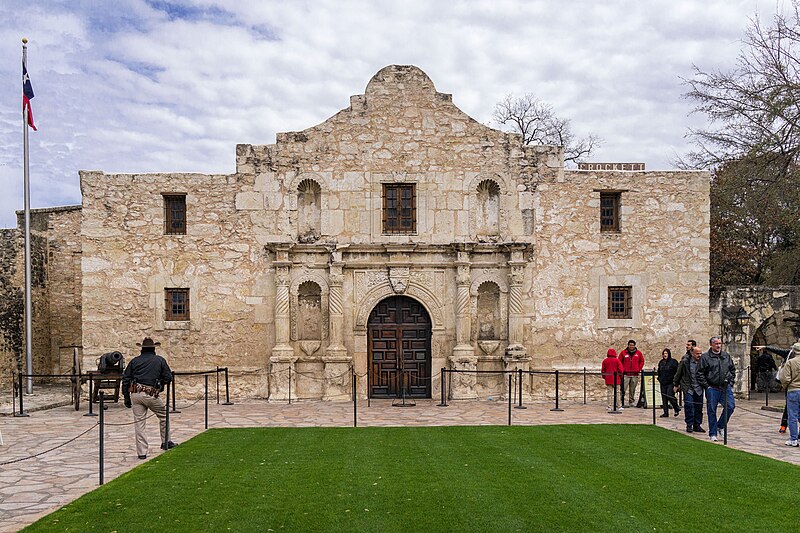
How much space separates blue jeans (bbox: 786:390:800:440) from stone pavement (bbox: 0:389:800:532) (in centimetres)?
27

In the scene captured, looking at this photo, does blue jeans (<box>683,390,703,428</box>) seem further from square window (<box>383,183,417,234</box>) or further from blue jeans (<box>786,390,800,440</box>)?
square window (<box>383,183,417,234</box>)

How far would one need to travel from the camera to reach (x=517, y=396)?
1697 centimetres

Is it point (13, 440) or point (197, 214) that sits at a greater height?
point (197, 214)

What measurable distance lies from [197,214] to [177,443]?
7.15 m

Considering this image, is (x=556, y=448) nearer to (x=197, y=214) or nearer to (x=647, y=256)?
(x=647, y=256)

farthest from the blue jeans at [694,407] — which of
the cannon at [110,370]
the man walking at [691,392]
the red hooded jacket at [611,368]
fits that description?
the cannon at [110,370]

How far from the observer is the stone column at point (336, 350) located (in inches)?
658

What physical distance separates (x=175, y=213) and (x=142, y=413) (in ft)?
26.2

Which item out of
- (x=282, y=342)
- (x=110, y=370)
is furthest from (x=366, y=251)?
(x=110, y=370)

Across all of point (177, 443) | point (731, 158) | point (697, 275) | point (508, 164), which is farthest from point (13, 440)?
point (731, 158)

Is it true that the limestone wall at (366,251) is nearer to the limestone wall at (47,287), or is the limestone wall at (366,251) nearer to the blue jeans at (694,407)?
the blue jeans at (694,407)

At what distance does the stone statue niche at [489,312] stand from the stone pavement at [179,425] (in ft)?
5.79

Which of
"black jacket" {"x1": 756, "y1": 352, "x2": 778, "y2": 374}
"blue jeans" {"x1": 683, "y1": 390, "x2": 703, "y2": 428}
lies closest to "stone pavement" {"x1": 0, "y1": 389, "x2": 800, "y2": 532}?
"blue jeans" {"x1": 683, "y1": 390, "x2": 703, "y2": 428}

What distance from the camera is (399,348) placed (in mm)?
17281
